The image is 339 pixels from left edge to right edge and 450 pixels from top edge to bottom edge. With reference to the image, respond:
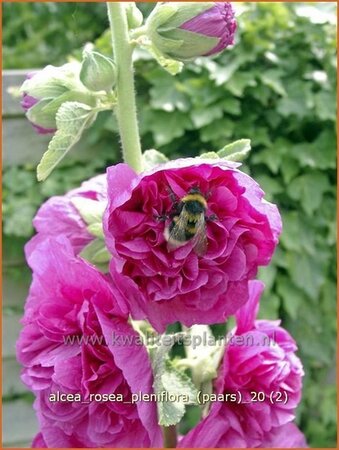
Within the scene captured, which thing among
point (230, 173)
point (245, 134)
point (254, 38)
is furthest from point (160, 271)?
point (254, 38)

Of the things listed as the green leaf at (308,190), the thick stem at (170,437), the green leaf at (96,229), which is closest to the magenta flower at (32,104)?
the green leaf at (96,229)

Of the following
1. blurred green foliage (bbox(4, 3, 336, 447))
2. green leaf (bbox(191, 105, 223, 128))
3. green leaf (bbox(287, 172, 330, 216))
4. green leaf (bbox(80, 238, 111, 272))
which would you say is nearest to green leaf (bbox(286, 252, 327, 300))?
blurred green foliage (bbox(4, 3, 336, 447))

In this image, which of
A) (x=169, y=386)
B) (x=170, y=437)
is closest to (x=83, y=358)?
(x=169, y=386)

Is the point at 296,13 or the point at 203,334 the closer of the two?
the point at 203,334

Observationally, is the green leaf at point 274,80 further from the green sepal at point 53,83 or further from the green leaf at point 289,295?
the green sepal at point 53,83

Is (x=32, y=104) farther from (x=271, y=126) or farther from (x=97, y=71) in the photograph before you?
(x=271, y=126)

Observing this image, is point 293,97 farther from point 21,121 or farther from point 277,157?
point 21,121

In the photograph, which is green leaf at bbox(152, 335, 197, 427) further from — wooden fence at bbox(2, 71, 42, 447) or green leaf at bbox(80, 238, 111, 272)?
wooden fence at bbox(2, 71, 42, 447)
